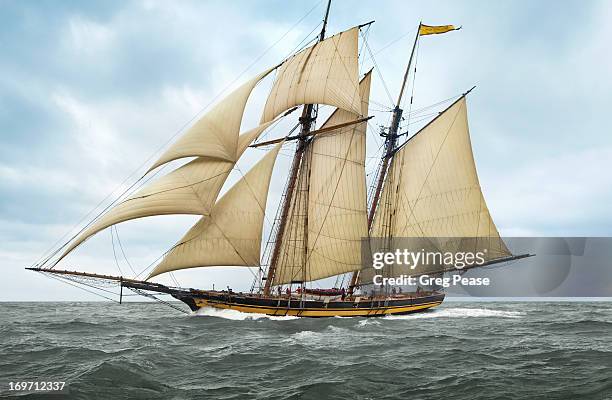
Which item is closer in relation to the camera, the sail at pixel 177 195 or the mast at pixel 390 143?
the sail at pixel 177 195

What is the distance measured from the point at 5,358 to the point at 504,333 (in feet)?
67.2

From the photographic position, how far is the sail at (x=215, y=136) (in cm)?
2908

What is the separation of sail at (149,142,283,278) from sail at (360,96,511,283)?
40.2ft

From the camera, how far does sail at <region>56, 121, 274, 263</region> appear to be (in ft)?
86.5

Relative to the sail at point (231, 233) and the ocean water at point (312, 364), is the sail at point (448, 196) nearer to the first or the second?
the sail at point (231, 233)

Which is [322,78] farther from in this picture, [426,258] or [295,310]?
[295,310]

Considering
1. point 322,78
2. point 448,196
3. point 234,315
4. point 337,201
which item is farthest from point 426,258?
point 234,315

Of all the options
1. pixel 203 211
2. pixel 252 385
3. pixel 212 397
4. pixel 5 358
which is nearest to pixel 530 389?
pixel 252 385

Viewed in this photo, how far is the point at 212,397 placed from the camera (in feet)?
32.3

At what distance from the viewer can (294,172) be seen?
3644 cm

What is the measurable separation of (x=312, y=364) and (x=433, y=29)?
42.2m

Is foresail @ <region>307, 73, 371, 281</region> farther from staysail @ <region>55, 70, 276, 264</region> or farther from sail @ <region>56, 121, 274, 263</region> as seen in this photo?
sail @ <region>56, 121, 274, 263</region>

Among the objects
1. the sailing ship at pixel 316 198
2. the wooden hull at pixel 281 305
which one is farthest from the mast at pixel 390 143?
the wooden hull at pixel 281 305

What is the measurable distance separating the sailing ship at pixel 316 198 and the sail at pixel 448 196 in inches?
3.3
